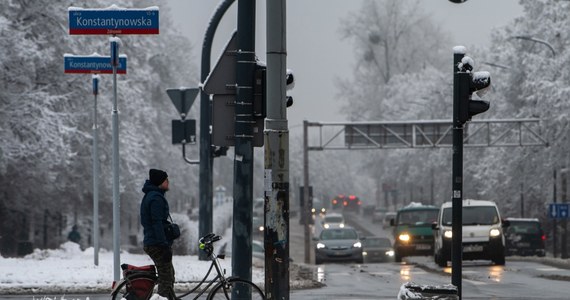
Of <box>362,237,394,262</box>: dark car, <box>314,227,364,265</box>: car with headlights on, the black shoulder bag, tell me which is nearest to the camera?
the black shoulder bag

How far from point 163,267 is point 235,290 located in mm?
852

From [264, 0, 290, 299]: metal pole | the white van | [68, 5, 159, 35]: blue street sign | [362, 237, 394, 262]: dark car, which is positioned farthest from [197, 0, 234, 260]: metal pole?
[362, 237, 394, 262]: dark car

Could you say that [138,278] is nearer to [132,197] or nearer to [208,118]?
[208,118]

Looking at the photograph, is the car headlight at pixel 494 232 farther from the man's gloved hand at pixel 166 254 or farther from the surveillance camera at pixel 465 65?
the man's gloved hand at pixel 166 254

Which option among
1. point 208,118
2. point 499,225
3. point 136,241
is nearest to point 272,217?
point 208,118

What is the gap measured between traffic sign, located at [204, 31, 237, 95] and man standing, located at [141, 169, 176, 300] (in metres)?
1.06

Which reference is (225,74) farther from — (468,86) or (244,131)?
(468,86)

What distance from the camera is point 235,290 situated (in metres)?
12.4

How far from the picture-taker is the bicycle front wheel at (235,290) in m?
12.4

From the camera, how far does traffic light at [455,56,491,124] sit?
14.4 metres

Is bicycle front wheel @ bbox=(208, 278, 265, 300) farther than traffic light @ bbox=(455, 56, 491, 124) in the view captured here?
No

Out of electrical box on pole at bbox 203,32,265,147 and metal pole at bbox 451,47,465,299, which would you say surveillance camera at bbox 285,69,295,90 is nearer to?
electrical box on pole at bbox 203,32,265,147

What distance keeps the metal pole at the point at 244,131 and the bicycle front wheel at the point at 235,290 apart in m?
0.27

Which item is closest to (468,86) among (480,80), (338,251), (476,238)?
(480,80)
